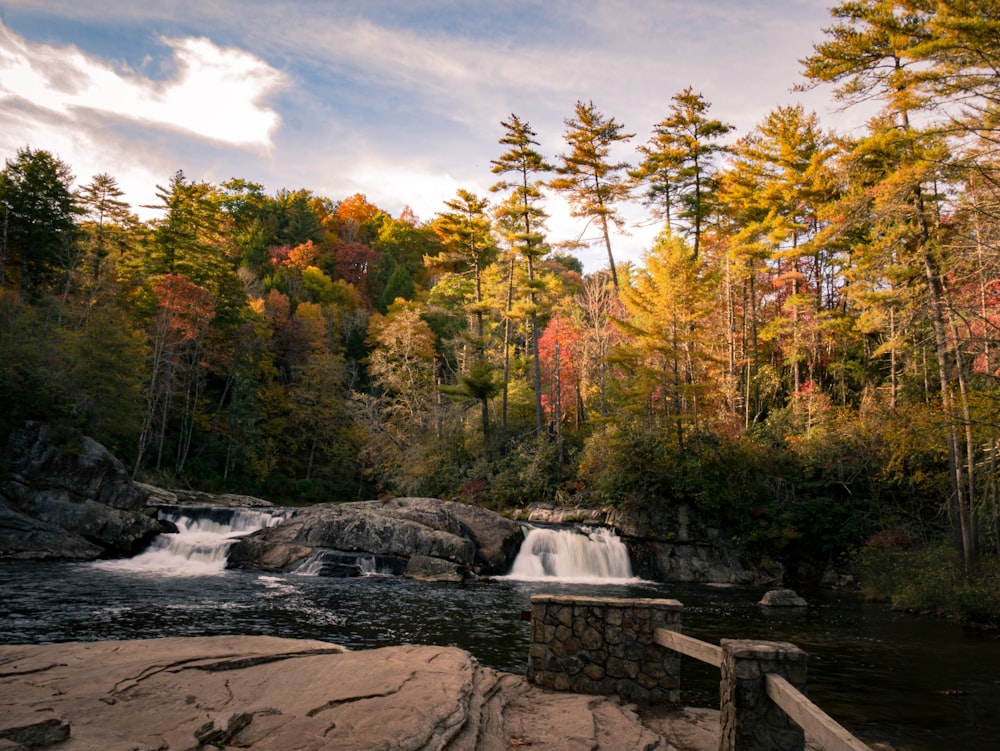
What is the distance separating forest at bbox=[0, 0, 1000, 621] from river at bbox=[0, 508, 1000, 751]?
378 centimetres

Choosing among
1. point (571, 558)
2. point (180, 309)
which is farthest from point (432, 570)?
point (180, 309)

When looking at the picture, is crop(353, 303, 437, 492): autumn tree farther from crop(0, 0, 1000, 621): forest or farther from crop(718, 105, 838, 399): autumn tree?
crop(718, 105, 838, 399): autumn tree

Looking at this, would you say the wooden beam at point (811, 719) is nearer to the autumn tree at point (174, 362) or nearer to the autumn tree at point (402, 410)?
the autumn tree at point (402, 410)

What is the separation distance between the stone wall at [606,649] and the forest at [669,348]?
10028mm

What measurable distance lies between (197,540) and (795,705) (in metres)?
20.7

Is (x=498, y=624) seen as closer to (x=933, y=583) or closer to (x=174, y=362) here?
(x=933, y=583)

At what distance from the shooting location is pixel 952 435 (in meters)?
15.6

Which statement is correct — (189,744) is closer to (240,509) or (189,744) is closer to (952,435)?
(952,435)

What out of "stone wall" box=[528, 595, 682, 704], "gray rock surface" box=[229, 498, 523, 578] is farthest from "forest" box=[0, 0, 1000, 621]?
"stone wall" box=[528, 595, 682, 704]

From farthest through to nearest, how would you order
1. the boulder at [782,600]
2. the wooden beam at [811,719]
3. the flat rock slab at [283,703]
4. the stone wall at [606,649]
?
1. the boulder at [782,600]
2. the stone wall at [606,649]
3. the flat rock slab at [283,703]
4. the wooden beam at [811,719]

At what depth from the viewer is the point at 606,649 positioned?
6.79 metres

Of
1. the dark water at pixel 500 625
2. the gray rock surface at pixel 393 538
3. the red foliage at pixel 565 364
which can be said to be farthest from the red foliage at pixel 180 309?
the red foliage at pixel 565 364

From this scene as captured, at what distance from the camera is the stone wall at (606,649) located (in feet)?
22.0

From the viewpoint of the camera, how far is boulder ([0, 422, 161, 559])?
1858 cm
